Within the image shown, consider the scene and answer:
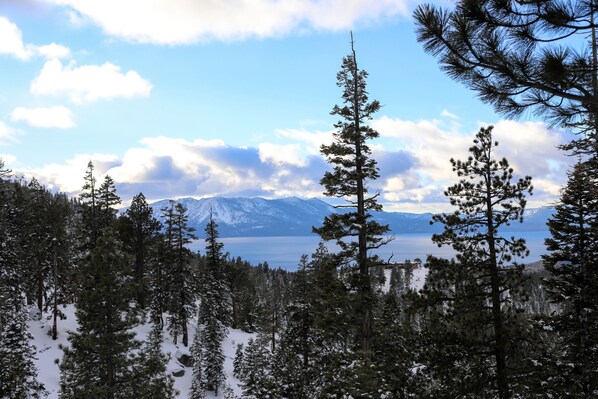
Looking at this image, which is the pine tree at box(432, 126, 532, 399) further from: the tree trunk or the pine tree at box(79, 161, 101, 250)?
the pine tree at box(79, 161, 101, 250)

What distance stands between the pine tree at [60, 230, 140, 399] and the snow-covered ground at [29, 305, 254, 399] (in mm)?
10156

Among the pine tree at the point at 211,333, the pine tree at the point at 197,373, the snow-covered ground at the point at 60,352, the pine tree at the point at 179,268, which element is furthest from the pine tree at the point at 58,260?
the pine tree at the point at 211,333

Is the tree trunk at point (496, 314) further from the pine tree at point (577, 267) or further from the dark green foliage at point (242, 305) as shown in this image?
the dark green foliage at point (242, 305)

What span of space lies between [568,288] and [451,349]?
7.14 m

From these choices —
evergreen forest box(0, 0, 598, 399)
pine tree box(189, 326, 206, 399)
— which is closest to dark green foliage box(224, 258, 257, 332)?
pine tree box(189, 326, 206, 399)

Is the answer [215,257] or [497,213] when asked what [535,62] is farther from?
[215,257]

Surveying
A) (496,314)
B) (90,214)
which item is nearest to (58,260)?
(90,214)

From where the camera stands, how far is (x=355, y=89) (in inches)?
615

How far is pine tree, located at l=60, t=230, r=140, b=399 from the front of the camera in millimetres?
14297

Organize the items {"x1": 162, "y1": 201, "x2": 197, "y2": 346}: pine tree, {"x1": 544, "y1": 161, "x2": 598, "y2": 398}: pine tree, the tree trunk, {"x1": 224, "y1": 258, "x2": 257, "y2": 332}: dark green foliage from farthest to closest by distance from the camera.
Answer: {"x1": 224, "y1": 258, "x2": 257, "y2": 332}: dark green foliage < {"x1": 162, "y1": 201, "x2": 197, "y2": 346}: pine tree < {"x1": 544, "y1": 161, "x2": 598, "y2": 398}: pine tree < the tree trunk

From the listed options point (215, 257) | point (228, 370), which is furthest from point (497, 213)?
point (228, 370)

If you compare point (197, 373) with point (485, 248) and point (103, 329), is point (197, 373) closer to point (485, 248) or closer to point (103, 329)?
point (103, 329)

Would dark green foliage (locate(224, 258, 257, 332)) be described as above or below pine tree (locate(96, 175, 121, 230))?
below

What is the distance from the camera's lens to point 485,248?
10.9 metres
